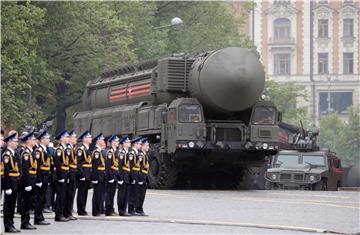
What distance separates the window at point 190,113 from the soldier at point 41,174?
1351cm

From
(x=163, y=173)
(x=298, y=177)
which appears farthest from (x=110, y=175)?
(x=298, y=177)

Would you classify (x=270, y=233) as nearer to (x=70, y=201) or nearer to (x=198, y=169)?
(x=70, y=201)

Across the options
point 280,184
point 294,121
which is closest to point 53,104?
point 280,184

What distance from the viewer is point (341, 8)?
5182 inches

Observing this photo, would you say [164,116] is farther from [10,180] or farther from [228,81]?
[10,180]

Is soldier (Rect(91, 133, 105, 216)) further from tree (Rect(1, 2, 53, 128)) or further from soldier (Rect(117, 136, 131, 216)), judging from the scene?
tree (Rect(1, 2, 53, 128))

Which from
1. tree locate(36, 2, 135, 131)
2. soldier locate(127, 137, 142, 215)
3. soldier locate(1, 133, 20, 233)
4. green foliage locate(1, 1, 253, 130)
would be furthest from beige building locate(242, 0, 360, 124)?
soldier locate(1, 133, 20, 233)

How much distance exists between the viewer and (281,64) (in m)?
133

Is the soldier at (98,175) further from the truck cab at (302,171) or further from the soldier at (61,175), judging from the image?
the truck cab at (302,171)

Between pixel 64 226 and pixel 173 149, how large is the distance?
Answer: 13.8 metres

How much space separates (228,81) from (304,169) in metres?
5.52

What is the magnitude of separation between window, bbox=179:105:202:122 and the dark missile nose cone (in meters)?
0.36

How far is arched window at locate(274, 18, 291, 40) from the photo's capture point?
13162 centimetres

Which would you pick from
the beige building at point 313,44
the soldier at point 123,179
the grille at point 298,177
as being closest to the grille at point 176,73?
the grille at point 298,177
